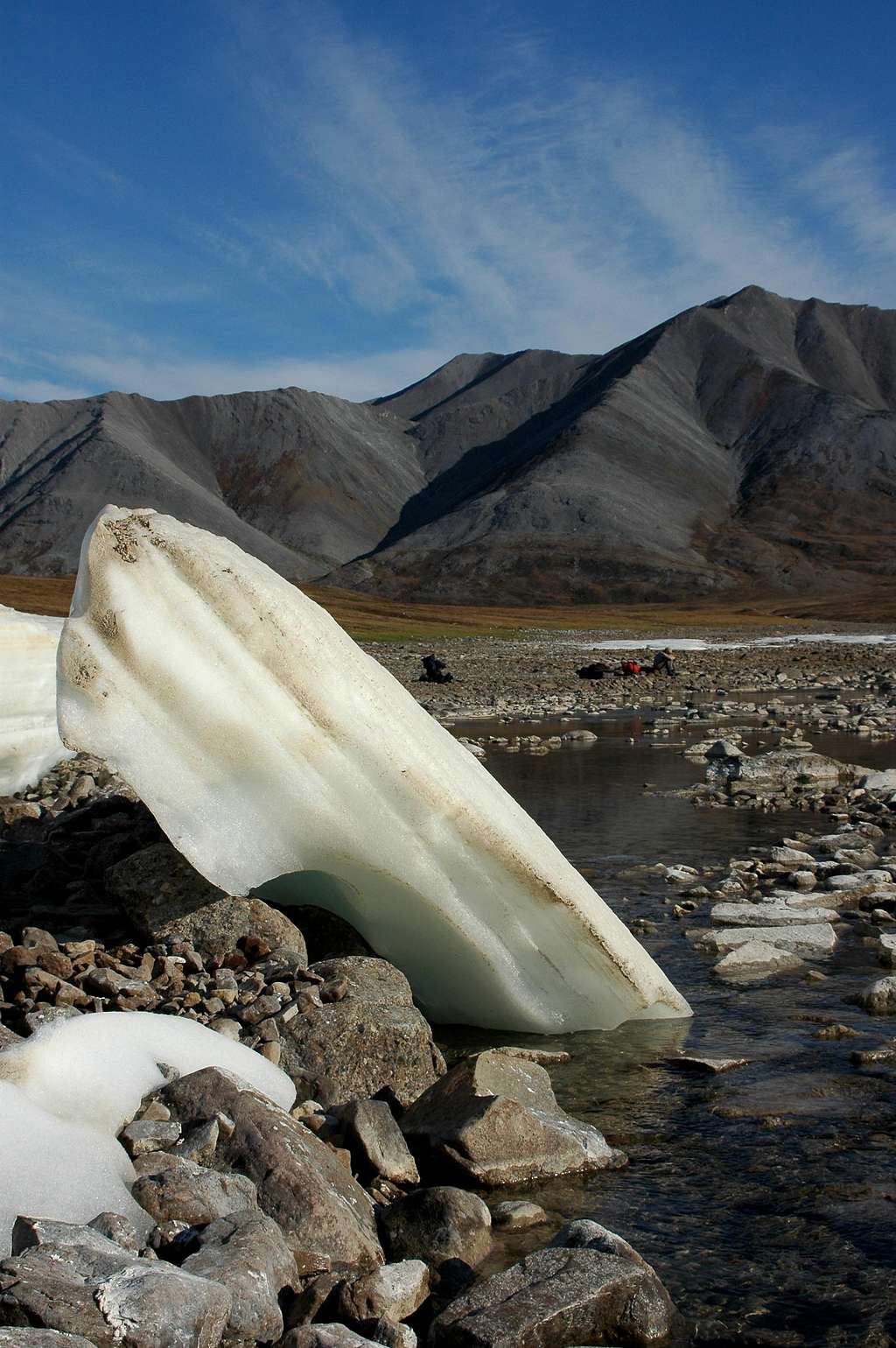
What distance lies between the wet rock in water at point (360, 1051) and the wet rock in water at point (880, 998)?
2897mm

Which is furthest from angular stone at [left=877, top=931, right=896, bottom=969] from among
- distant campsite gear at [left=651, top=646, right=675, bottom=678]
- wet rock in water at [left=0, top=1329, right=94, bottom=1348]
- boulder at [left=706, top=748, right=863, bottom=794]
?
distant campsite gear at [left=651, top=646, right=675, bottom=678]

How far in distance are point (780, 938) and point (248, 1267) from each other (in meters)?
5.86

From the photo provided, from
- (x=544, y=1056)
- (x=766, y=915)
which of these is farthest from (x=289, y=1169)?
(x=766, y=915)

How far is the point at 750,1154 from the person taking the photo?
565cm

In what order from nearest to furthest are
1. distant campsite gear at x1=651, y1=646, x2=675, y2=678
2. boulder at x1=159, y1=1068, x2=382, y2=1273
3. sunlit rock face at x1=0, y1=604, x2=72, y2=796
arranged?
1. boulder at x1=159, y1=1068, x2=382, y2=1273
2. sunlit rock face at x1=0, y1=604, x2=72, y2=796
3. distant campsite gear at x1=651, y1=646, x2=675, y2=678

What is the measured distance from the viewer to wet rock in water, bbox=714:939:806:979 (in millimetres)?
8367

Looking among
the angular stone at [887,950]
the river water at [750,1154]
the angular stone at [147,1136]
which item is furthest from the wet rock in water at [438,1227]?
the angular stone at [887,950]

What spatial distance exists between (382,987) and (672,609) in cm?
12711

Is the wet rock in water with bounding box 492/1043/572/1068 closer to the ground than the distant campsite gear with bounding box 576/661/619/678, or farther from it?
closer to the ground

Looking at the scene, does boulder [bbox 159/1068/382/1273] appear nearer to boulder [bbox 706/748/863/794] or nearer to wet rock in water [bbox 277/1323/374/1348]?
wet rock in water [bbox 277/1323/374/1348]

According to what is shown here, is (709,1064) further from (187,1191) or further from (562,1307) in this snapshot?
(187,1191)

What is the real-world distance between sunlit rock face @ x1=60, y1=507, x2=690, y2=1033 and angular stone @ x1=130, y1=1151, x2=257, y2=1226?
2.15 metres

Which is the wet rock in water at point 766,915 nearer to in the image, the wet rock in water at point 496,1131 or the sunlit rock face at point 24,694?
the wet rock in water at point 496,1131

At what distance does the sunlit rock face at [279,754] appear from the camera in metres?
6.54
